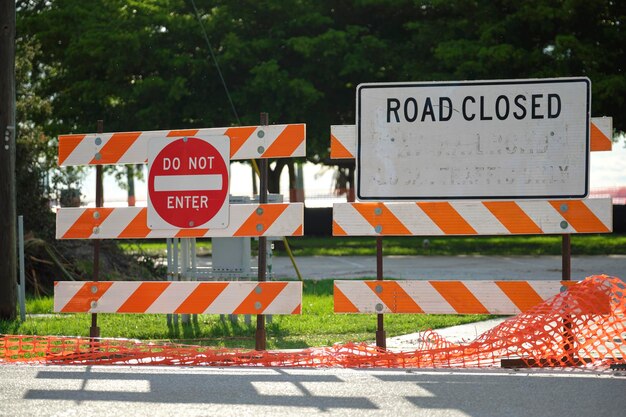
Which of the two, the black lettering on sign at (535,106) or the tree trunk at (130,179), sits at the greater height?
the black lettering on sign at (535,106)

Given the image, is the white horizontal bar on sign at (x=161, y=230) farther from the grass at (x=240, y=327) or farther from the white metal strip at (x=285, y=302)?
the grass at (x=240, y=327)

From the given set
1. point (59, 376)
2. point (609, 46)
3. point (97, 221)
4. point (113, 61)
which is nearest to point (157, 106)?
point (113, 61)

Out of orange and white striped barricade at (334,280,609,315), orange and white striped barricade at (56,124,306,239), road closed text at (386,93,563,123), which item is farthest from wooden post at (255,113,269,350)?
road closed text at (386,93,563,123)

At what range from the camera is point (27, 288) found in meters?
15.6

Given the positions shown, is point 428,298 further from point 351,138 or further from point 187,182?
point 187,182

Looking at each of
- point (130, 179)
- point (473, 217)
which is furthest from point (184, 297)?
point (130, 179)

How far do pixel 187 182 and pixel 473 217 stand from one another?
2.57 metres

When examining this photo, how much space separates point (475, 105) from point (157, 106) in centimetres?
2292

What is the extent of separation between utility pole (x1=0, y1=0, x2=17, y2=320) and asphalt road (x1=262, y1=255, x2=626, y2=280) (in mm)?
7805

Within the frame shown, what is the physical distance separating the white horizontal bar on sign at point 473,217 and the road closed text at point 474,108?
74 centimetres

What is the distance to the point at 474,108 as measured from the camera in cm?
902

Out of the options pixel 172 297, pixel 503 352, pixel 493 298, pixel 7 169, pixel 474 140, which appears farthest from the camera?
pixel 7 169

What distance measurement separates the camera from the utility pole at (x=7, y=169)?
40.0 ft

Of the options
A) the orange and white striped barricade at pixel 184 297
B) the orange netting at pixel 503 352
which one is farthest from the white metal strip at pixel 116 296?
the orange netting at pixel 503 352
